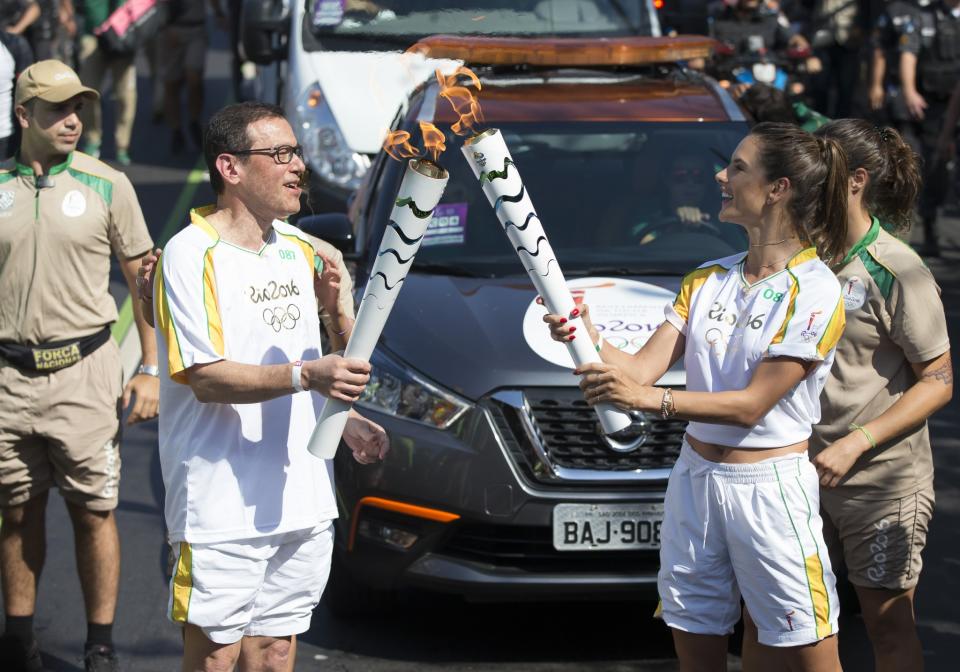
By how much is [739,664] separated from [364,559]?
55.1 inches

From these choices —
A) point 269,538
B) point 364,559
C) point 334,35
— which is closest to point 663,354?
point 269,538

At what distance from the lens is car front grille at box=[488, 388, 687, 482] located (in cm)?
514

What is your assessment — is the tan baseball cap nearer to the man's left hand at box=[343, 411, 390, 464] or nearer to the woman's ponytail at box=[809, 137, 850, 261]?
the man's left hand at box=[343, 411, 390, 464]

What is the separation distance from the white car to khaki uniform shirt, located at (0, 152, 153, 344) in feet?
12.7

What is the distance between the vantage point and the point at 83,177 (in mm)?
5090

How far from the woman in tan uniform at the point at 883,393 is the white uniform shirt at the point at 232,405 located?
1502 mm

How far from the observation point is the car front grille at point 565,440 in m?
5.14

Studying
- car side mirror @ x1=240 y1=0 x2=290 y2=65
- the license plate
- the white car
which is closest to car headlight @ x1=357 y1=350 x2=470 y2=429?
the license plate

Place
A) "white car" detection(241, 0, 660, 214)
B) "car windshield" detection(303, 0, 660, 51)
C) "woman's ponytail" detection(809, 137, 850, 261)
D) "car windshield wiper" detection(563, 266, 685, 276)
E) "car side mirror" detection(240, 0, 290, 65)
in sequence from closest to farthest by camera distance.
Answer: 1. "woman's ponytail" detection(809, 137, 850, 261)
2. "car windshield wiper" detection(563, 266, 685, 276)
3. "car windshield" detection(303, 0, 660, 51)
4. "white car" detection(241, 0, 660, 214)
5. "car side mirror" detection(240, 0, 290, 65)

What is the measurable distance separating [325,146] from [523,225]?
19.6 ft

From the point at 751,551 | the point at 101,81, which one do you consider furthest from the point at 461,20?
the point at 101,81

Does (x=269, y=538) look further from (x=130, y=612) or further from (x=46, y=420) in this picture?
(x=130, y=612)

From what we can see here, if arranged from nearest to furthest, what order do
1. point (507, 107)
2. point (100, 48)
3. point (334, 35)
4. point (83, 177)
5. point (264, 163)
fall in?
point (264, 163), point (83, 177), point (507, 107), point (334, 35), point (100, 48)

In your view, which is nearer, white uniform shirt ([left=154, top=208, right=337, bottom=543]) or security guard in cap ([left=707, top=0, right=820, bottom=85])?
white uniform shirt ([left=154, top=208, right=337, bottom=543])
